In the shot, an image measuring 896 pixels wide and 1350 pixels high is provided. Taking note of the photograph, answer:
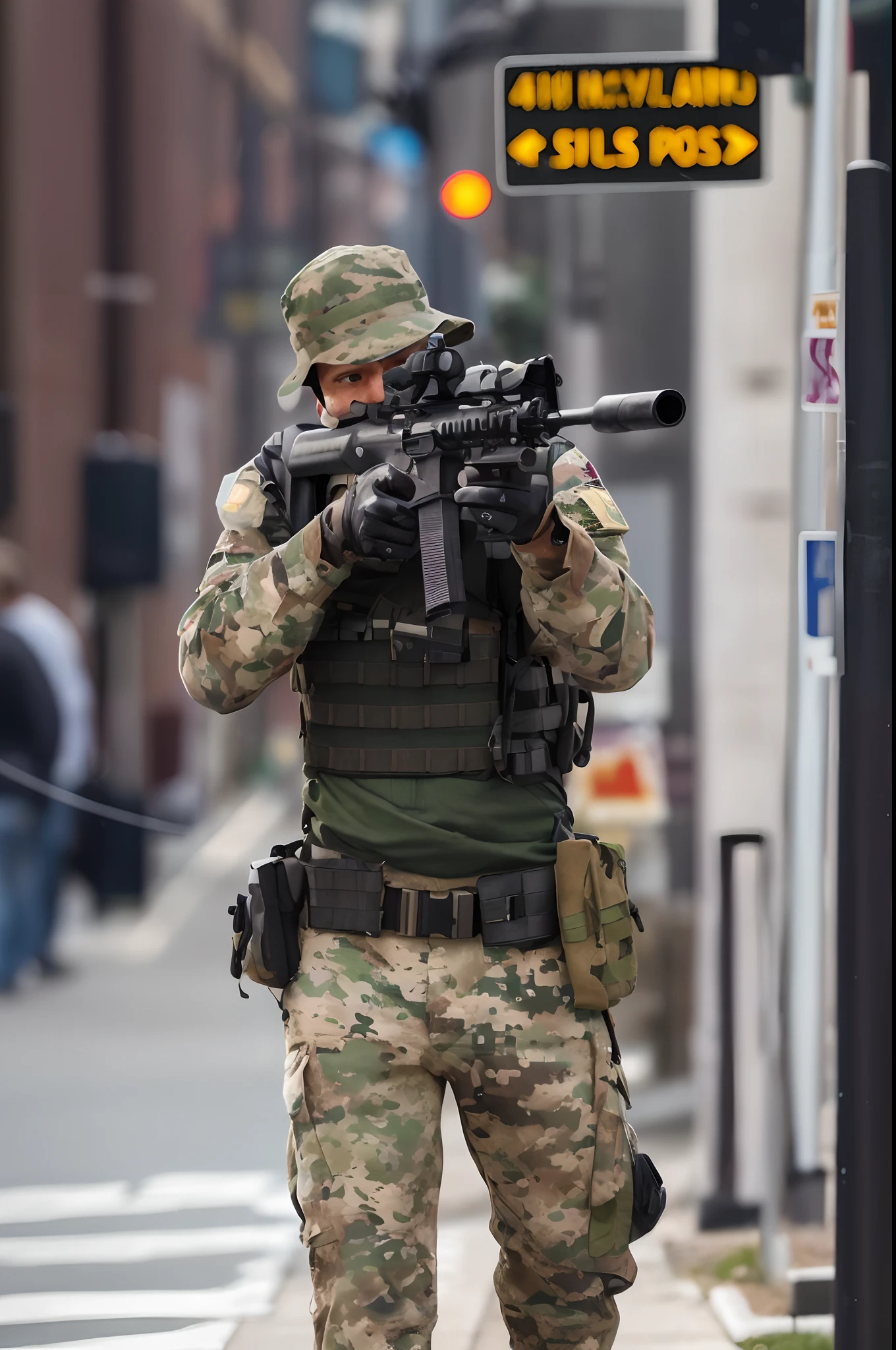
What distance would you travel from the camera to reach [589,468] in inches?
102

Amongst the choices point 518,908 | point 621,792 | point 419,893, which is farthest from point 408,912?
point 621,792

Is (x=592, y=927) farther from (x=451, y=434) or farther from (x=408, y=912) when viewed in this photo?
(x=451, y=434)

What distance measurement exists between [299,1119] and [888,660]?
108cm

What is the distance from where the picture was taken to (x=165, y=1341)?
338cm

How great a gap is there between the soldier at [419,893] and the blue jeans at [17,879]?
3214 mm

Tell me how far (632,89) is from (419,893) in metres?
1.38

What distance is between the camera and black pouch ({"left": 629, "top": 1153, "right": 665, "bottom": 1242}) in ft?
8.16

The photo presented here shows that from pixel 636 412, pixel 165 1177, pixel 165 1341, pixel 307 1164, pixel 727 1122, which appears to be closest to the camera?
pixel 636 412

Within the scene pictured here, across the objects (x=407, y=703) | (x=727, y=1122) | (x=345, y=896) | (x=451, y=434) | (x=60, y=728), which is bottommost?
(x=727, y=1122)

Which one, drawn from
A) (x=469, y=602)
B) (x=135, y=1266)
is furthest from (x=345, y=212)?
(x=469, y=602)

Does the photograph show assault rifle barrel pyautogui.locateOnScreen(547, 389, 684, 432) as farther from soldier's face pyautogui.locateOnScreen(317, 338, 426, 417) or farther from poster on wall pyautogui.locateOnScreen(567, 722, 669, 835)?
poster on wall pyautogui.locateOnScreen(567, 722, 669, 835)

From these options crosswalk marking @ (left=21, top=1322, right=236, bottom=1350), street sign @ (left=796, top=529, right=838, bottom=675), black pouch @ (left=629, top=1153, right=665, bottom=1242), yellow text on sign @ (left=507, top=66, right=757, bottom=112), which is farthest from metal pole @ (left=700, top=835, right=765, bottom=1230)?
yellow text on sign @ (left=507, top=66, right=757, bottom=112)

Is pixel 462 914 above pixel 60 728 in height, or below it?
below

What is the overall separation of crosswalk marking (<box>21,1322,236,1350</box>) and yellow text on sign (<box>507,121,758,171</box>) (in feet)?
7.48
